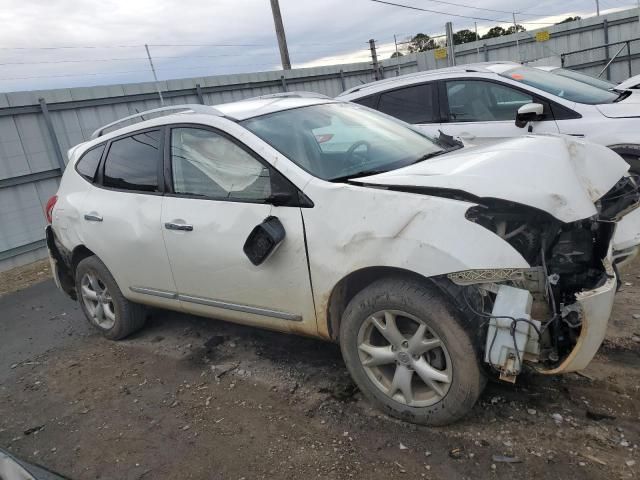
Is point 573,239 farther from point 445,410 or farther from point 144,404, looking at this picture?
point 144,404

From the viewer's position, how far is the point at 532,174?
102 inches

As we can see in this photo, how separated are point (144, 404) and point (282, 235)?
1.56 meters

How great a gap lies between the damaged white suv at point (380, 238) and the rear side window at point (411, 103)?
7.43 ft

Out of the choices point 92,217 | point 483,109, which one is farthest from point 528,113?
point 92,217

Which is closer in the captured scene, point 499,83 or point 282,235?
point 282,235

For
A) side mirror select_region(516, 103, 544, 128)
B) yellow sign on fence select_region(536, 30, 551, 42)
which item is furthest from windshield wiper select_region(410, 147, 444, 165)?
yellow sign on fence select_region(536, 30, 551, 42)

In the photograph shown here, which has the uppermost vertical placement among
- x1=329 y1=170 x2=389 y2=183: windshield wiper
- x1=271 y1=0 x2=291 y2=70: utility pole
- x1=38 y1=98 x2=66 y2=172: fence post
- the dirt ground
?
x1=271 y1=0 x2=291 y2=70: utility pole

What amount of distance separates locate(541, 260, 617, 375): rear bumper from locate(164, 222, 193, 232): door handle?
2.32m

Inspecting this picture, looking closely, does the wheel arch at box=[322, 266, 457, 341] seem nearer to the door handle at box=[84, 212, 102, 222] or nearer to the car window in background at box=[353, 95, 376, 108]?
the door handle at box=[84, 212, 102, 222]

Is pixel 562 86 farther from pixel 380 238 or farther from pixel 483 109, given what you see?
pixel 380 238

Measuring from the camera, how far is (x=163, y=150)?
378 cm

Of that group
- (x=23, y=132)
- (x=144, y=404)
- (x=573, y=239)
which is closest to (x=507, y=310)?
(x=573, y=239)

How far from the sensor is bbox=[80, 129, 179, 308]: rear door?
3766 millimetres

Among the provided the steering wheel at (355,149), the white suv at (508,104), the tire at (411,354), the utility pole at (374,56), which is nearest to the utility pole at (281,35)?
the utility pole at (374,56)
